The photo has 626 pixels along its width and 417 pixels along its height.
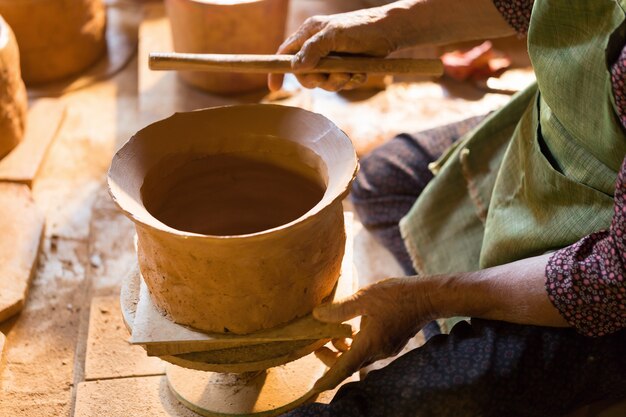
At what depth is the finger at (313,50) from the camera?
2.06 metres

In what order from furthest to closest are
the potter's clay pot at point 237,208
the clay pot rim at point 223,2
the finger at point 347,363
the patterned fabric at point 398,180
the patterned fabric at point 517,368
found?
the clay pot rim at point 223,2 → the patterned fabric at point 398,180 → the finger at point 347,363 → the patterned fabric at point 517,368 → the potter's clay pot at point 237,208

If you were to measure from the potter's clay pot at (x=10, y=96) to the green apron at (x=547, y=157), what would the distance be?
1921mm

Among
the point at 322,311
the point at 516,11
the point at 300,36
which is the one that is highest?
the point at 516,11

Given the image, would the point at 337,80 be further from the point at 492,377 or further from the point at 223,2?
the point at 223,2

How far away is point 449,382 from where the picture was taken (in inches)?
72.5

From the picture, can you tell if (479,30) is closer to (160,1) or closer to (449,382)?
(449,382)

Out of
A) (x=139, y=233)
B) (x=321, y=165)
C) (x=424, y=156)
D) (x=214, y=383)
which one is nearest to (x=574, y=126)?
(x=321, y=165)

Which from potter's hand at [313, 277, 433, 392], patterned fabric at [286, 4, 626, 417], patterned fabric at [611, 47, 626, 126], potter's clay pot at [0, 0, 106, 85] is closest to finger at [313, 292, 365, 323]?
potter's hand at [313, 277, 433, 392]

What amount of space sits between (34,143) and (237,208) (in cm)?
168

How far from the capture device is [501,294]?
1.86 meters

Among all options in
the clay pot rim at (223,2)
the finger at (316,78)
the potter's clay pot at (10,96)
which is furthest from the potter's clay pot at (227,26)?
the finger at (316,78)

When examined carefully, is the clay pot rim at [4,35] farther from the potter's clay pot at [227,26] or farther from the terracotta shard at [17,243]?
the potter's clay pot at [227,26]

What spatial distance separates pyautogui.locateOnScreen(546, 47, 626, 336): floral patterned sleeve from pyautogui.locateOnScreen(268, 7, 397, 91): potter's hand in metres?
0.73

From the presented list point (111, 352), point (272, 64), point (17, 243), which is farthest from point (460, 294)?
point (17, 243)
